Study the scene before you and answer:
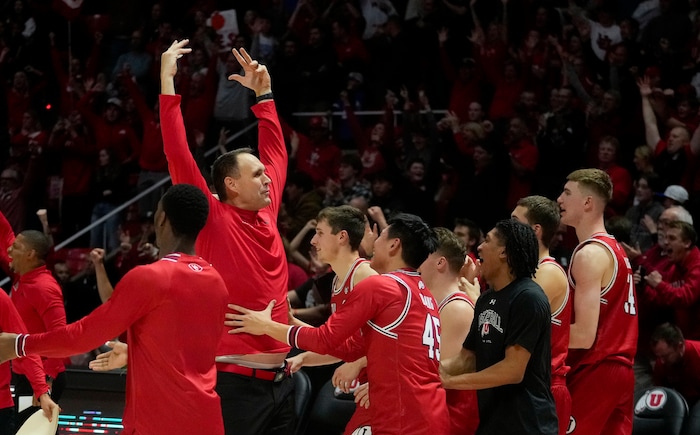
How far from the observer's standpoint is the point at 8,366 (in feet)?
20.8

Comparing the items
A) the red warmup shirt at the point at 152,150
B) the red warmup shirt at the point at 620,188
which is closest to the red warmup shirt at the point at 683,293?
the red warmup shirt at the point at 620,188

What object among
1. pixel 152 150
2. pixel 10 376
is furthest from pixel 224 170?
pixel 152 150

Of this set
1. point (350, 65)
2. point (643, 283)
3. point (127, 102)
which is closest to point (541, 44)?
point (350, 65)

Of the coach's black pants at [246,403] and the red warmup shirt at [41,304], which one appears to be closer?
the coach's black pants at [246,403]

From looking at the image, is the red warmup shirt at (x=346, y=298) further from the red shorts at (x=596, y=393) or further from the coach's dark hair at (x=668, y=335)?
the coach's dark hair at (x=668, y=335)

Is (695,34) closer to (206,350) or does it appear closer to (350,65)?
(350,65)

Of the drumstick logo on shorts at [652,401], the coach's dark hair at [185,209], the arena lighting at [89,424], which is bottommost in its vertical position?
the arena lighting at [89,424]

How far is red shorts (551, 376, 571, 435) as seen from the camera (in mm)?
5746

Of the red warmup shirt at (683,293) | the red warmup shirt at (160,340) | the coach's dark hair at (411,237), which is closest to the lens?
the red warmup shirt at (160,340)

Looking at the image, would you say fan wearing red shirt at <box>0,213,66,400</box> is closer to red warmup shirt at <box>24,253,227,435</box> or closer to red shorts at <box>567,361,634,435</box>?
red warmup shirt at <box>24,253,227,435</box>

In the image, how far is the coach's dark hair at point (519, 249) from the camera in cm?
521

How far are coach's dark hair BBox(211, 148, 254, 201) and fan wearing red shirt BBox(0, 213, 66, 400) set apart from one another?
281cm

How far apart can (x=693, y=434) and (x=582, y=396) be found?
72.3 inches

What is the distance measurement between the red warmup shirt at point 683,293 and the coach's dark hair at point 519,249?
3.46 m
